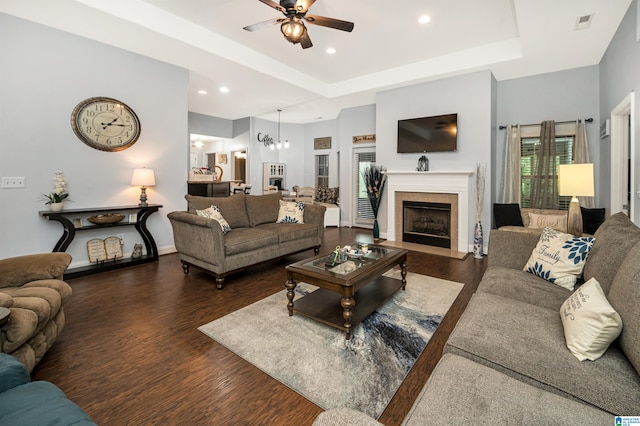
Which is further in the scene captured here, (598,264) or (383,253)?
(383,253)

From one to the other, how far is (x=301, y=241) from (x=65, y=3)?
368cm

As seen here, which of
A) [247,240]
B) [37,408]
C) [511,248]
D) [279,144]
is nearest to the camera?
[37,408]

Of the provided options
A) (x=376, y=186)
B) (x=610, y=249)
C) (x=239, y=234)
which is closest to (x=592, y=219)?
(x=610, y=249)

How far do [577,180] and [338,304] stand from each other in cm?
257

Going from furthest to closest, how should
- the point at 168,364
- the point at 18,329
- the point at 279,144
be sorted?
the point at 279,144 < the point at 168,364 < the point at 18,329

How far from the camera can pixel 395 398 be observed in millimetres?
1710

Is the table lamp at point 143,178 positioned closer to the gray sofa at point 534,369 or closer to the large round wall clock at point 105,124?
the large round wall clock at point 105,124

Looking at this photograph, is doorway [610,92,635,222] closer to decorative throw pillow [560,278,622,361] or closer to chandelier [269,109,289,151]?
decorative throw pillow [560,278,622,361]

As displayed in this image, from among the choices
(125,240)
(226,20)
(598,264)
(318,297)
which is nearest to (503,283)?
(598,264)

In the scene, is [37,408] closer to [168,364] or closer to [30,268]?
[168,364]

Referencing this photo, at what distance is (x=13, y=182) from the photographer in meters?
3.46

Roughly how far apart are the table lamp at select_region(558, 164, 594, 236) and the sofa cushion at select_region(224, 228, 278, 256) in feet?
10.6

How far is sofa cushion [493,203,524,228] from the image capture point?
475 cm

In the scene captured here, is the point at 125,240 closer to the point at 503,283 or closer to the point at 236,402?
the point at 236,402
